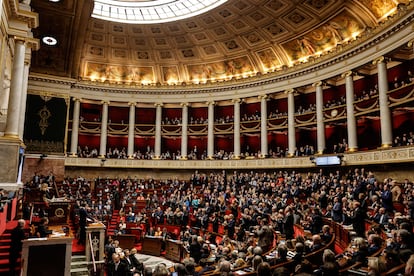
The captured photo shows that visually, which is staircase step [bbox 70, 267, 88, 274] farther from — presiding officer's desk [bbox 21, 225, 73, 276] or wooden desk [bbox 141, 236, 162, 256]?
wooden desk [bbox 141, 236, 162, 256]

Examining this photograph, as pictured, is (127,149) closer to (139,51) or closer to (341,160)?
(139,51)

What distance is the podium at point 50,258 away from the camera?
332 inches

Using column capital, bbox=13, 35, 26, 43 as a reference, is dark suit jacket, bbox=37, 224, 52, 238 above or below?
below

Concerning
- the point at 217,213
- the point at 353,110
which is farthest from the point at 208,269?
the point at 353,110

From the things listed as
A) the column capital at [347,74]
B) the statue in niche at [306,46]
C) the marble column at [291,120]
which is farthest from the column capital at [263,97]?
the column capital at [347,74]

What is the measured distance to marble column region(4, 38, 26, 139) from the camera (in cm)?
1184

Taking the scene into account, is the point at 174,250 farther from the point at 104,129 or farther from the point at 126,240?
the point at 104,129

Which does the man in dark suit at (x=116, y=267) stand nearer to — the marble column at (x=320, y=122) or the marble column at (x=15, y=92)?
the marble column at (x=15, y=92)

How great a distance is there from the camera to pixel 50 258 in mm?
8680

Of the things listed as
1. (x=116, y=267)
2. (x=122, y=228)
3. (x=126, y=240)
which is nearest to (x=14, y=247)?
(x=116, y=267)

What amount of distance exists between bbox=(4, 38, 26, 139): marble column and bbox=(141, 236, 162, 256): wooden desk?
681 cm

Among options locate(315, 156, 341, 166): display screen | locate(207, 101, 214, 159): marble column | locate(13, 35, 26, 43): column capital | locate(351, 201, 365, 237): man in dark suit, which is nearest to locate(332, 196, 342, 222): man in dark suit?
locate(351, 201, 365, 237): man in dark suit

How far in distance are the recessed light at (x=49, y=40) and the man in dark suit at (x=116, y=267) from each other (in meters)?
16.3

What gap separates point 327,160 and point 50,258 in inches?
628
